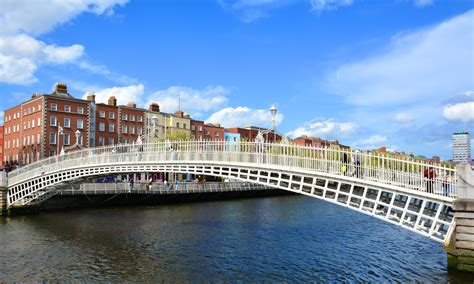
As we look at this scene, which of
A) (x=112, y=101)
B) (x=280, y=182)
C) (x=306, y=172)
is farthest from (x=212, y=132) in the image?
(x=306, y=172)

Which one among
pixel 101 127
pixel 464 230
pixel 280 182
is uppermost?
pixel 101 127

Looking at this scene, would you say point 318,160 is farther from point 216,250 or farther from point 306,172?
point 216,250

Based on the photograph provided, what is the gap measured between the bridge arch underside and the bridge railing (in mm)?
355

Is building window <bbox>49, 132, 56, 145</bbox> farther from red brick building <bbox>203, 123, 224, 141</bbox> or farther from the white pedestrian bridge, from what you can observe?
red brick building <bbox>203, 123, 224, 141</bbox>

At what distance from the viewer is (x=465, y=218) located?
14.4m

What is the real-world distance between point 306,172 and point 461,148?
626cm

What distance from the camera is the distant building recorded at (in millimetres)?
16281

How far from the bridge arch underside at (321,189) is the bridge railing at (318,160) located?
355 mm

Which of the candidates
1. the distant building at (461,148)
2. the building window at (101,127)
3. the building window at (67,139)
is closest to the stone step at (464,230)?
the distant building at (461,148)

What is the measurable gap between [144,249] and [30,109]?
154ft

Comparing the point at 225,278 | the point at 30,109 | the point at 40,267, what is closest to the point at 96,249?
the point at 40,267

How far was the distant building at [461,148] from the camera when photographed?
1628 centimetres

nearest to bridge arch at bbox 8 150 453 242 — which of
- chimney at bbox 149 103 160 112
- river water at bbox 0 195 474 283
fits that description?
river water at bbox 0 195 474 283

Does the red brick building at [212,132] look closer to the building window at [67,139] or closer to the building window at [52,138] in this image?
the building window at [67,139]
